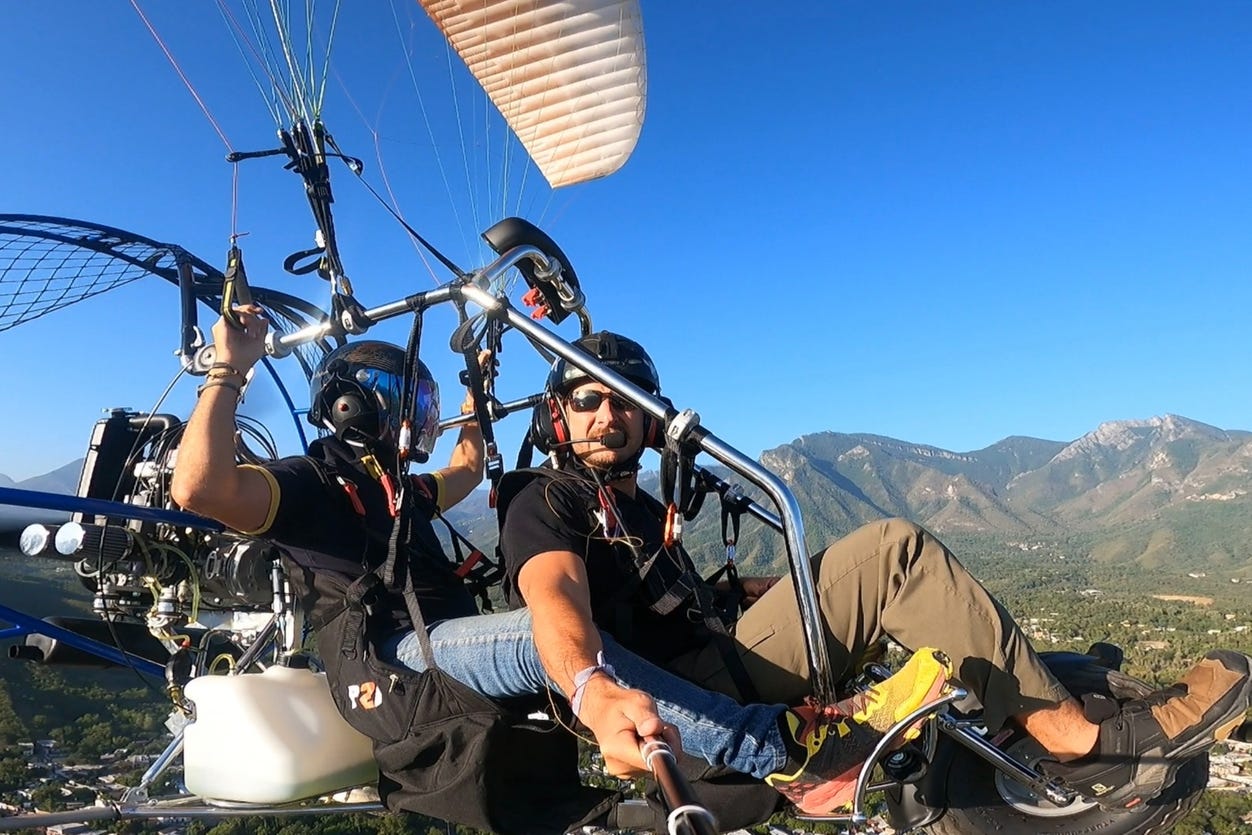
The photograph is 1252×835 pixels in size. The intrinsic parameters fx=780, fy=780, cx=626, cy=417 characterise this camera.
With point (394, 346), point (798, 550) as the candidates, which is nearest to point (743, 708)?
point (798, 550)

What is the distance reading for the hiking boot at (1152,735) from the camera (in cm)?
228

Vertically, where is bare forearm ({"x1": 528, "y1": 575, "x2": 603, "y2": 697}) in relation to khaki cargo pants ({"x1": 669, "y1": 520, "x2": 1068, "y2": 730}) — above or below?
above

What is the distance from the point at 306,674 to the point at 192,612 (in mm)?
805

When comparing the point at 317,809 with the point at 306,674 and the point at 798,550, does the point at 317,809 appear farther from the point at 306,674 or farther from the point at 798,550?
the point at 798,550

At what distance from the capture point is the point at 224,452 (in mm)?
2311

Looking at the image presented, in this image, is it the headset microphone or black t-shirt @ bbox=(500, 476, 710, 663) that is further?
the headset microphone

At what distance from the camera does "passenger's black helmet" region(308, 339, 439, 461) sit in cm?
295

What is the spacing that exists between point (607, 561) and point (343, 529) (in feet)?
3.11

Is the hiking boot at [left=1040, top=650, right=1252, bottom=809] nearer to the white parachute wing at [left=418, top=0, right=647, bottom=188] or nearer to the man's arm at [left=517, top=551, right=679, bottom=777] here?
the man's arm at [left=517, top=551, right=679, bottom=777]

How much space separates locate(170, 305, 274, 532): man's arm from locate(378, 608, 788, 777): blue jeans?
73 centimetres

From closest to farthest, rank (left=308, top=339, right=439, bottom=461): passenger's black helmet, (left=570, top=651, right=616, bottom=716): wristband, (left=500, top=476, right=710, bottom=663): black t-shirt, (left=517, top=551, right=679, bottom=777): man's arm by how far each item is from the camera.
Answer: (left=517, top=551, right=679, bottom=777): man's arm < (left=570, top=651, right=616, bottom=716): wristband < (left=500, top=476, right=710, bottom=663): black t-shirt < (left=308, top=339, right=439, bottom=461): passenger's black helmet

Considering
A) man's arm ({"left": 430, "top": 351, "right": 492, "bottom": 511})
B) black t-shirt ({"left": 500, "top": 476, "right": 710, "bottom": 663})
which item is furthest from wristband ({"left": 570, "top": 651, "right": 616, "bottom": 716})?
man's arm ({"left": 430, "top": 351, "right": 492, "bottom": 511})

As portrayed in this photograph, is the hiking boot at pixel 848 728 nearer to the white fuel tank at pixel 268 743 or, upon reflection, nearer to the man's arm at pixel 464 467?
the white fuel tank at pixel 268 743

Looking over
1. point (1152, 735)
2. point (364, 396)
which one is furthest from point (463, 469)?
point (1152, 735)
